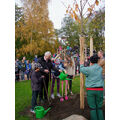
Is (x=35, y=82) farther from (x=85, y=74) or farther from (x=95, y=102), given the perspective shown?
(x=95, y=102)

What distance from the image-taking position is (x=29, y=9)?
4184 mm

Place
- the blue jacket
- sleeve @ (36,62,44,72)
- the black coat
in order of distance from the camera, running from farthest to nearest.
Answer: sleeve @ (36,62,44,72) → the black coat → the blue jacket

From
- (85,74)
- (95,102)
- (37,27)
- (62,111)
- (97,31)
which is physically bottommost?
(62,111)

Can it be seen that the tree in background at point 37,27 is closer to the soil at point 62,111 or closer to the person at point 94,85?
the soil at point 62,111

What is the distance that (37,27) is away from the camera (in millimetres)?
4410

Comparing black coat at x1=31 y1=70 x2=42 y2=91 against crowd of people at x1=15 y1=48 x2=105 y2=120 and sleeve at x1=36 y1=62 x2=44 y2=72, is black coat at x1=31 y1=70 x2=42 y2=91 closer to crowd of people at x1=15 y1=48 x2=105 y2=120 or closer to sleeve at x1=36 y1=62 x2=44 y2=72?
crowd of people at x1=15 y1=48 x2=105 y2=120

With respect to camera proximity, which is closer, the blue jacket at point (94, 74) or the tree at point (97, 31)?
the blue jacket at point (94, 74)

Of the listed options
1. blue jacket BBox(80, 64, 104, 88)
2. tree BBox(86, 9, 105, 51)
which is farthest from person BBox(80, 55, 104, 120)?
tree BBox(86, 9, 105, 51)

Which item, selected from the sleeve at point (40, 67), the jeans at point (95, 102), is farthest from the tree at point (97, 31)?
the sleeve at point (40, 67)

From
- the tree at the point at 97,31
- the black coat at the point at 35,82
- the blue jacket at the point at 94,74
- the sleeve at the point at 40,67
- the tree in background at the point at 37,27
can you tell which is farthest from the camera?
the tree in background at the point at 37,27

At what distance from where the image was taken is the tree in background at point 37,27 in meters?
4.02

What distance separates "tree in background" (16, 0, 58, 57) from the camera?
4016mm

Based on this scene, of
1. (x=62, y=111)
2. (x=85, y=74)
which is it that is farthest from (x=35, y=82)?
(x=85, y=74)

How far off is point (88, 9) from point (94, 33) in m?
1.52
